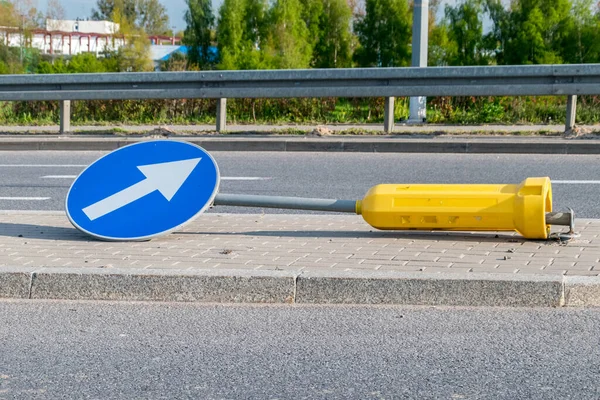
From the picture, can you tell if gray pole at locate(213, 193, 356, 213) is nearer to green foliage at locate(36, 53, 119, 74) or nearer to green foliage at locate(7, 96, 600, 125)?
green foliage at locate(7, 96, 600, 125)

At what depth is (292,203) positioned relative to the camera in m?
6.17

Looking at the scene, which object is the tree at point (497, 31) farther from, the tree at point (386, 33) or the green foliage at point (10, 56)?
the green foliage at point (10, 56)

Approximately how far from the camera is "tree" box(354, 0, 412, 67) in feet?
91.1

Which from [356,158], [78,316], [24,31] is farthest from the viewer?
[24,31]

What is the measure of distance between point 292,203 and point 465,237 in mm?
1151

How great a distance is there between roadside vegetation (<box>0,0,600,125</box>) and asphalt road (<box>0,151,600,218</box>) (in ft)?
11.8

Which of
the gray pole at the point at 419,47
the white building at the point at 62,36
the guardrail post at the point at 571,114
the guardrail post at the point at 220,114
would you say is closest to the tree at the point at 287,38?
the white building at the point at 62,36

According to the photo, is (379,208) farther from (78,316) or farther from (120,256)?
(78,316)

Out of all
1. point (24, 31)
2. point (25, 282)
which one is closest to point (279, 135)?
point (25, 282)

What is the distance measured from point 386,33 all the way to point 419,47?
44.5ft

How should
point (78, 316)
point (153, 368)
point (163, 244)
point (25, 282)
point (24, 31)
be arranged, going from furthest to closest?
point (24, 31) → point (163, 244) → point (25, 282) → point (78, 316) → point (153, 368)

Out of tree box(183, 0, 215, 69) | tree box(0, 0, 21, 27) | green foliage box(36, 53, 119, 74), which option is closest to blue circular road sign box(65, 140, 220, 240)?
green foliage box(36, 53, 119, 74)

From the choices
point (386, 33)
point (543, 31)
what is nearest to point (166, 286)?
point (543, 31)

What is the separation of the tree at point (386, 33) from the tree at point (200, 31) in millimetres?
6172
